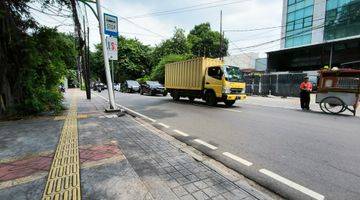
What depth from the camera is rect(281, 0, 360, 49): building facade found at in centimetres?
2967

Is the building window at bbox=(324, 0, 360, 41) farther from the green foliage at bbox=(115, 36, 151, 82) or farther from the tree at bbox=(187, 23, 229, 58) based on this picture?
the green foliage at bbox=(115, 36, 151, 82)

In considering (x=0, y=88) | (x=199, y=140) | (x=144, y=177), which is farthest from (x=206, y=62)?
(x=144, y=177)

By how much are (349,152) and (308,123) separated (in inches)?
133

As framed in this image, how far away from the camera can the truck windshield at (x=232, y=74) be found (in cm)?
1278

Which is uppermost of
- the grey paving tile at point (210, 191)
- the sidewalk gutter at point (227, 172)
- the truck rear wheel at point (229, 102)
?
the truck rear wheel at point (229, 102)

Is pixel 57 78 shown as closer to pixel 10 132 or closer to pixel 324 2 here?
pixel 10 132

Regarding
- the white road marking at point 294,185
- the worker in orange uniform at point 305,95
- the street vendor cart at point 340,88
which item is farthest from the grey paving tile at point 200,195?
the worker in orange uniform at point 305,95

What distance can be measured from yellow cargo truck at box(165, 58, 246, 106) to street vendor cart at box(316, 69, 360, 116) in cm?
396

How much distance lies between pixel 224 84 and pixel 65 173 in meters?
9.98

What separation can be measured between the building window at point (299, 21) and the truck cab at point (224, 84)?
84.2 ft

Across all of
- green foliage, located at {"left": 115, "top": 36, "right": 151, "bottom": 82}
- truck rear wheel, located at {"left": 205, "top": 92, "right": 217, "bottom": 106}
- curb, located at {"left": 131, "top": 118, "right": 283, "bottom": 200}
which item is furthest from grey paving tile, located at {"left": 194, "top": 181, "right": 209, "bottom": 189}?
green foliage, located at {"left": 115, "top": 36, "right": 151, "bottom": 82}

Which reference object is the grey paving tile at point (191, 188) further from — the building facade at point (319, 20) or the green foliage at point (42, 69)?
the building facade at point (319, 20)

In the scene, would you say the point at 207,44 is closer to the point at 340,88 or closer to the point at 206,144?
the point at 340,88


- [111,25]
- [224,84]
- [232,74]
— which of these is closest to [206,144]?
[111,25]
